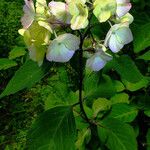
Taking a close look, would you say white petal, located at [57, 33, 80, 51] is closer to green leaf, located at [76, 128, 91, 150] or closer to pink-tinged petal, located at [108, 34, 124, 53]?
pink-tinged petal, located at [108, 34, 124, 53]

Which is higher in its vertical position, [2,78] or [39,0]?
[39,0]

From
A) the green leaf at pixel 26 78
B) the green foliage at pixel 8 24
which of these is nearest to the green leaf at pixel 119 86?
the green leaf at pixel 26 78

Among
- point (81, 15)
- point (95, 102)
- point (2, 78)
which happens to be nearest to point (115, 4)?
point (81, 15)

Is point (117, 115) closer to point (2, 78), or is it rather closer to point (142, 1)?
point (142, 1)

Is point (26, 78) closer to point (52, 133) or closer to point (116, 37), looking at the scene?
point (52, 133)

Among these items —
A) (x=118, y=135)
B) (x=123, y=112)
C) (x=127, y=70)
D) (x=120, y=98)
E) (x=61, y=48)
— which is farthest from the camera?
(x=120, y=98)

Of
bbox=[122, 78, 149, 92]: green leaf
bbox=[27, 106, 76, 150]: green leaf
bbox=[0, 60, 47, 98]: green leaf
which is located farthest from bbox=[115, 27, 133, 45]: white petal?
bbox=[122, 78, 149, 92]: green leaf

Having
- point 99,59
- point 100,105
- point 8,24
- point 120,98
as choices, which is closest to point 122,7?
point 99,59

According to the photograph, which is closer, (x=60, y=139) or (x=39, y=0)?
(x=39, y=0)
